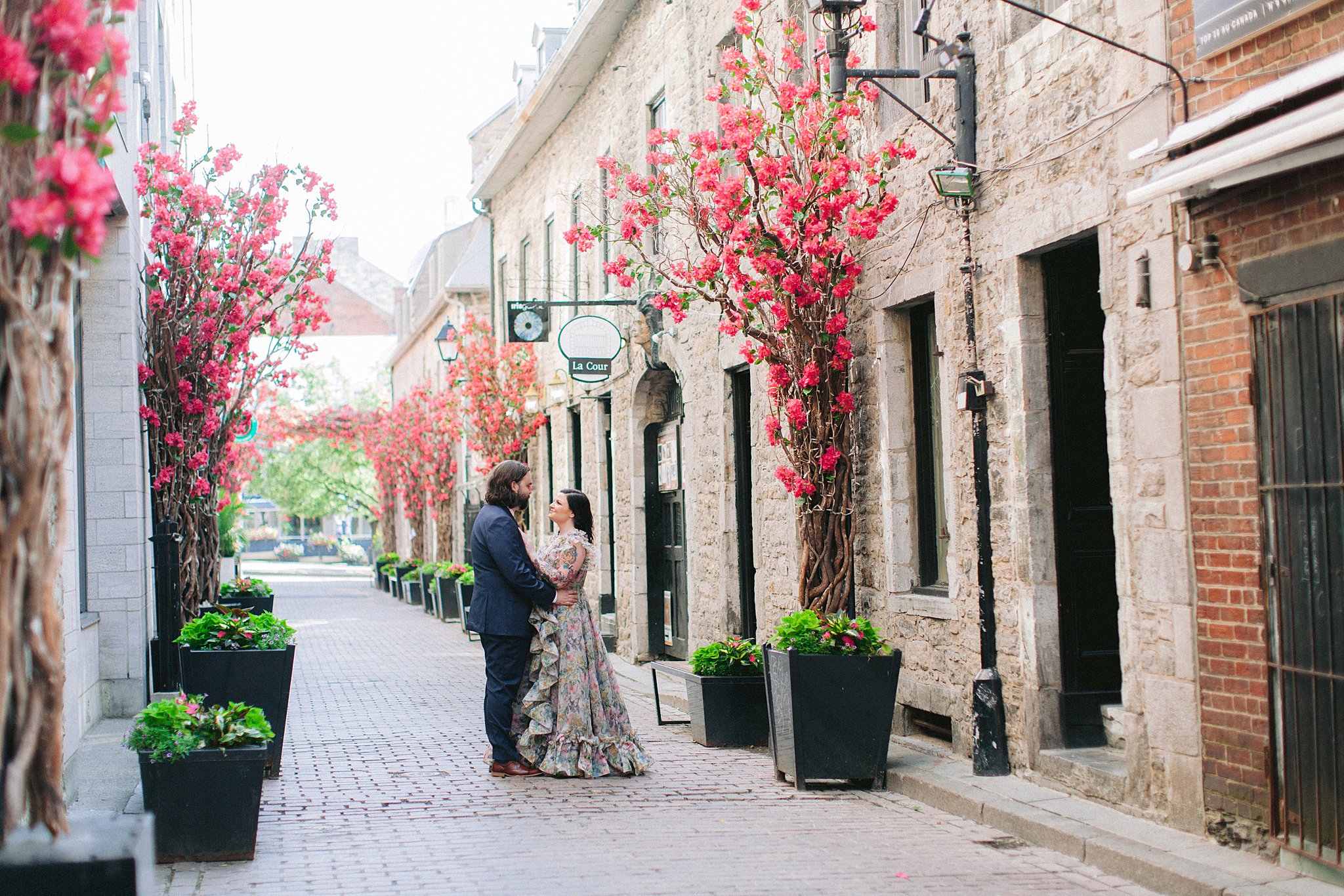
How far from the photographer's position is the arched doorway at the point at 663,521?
14641 millimetres

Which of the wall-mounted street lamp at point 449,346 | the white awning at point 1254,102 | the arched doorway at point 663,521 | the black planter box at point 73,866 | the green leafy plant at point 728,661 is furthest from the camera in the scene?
the wall-mounted street lamp at point 449,346

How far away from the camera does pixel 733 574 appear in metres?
12.4

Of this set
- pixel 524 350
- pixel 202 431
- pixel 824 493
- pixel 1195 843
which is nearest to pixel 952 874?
pixel 1195 843

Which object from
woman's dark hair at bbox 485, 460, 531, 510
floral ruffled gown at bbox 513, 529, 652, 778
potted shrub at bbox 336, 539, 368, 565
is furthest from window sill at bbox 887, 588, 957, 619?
potted shrub at bbox 336, 539, 368, 565

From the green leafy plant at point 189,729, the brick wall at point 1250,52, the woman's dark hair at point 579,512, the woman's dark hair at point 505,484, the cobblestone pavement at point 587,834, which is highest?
the brick wall at point 1250,52

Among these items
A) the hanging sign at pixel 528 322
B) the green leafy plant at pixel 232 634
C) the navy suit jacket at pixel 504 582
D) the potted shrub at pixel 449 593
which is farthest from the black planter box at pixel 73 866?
the potted shrub at pixel 449 593

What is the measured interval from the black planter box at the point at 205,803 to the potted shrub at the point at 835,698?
3.02 metres

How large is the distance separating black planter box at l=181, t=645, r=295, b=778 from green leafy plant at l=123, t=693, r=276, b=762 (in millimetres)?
1467

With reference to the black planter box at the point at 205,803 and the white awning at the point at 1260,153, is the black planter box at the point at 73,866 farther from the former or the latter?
the white awning at the point at 1260,153

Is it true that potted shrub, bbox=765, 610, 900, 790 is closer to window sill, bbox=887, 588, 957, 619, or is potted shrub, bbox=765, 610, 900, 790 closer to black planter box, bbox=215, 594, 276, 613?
window sill, bbox=887, 588, 957, 619

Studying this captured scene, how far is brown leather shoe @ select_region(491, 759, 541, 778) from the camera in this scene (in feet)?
27.0

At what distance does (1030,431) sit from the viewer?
7.43 metres

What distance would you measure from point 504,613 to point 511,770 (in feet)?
3.14

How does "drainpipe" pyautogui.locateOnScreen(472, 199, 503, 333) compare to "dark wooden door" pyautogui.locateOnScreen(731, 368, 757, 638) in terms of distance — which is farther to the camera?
"drainpipe" pyautogui.locateOnScreen(472, 199, 503, 333)
